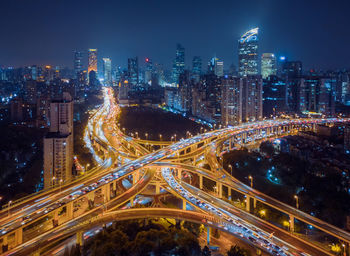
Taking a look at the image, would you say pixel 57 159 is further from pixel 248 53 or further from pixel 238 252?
pixel 248 53

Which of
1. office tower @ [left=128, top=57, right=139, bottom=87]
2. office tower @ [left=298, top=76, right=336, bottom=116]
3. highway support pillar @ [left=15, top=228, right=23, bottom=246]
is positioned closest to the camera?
highway support pillar @ [left=15, top=228, right=23, bottom=246]

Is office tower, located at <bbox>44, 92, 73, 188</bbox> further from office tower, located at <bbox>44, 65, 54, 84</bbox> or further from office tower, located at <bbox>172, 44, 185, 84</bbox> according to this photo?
office tower, located at <bbox>172, 44, 185, 84</bbox>

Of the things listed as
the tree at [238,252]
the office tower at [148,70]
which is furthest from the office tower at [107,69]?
the tree at [238,252]

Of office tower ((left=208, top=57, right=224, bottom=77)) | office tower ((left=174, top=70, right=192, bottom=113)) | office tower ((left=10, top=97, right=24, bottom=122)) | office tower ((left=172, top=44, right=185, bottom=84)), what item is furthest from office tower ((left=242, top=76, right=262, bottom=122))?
office tower ((left=172, top=44, right=185, bottom=84))

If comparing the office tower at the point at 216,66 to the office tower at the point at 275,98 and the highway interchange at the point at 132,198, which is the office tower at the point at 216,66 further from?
the highway interchange at the point at 132,198

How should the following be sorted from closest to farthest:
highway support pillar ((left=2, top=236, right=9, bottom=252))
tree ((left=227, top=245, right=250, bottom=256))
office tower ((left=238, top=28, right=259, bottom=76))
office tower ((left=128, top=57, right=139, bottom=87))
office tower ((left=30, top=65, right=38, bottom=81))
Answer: highway support pillar ((left=2, top=236, right=9, bottom=252)) < tree ((left=227, top=245, right=250, bottom=256)) < office tower ((left=238, top=28, right=259, bottom=76)) < office tower ((left=30, top=65, right=38, bottom=81)) < office tower ((left=128, top=57, right=139, bottom=87))

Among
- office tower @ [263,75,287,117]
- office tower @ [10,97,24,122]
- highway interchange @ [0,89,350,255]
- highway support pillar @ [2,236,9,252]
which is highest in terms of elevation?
office tower @ [263,75,287,117]
